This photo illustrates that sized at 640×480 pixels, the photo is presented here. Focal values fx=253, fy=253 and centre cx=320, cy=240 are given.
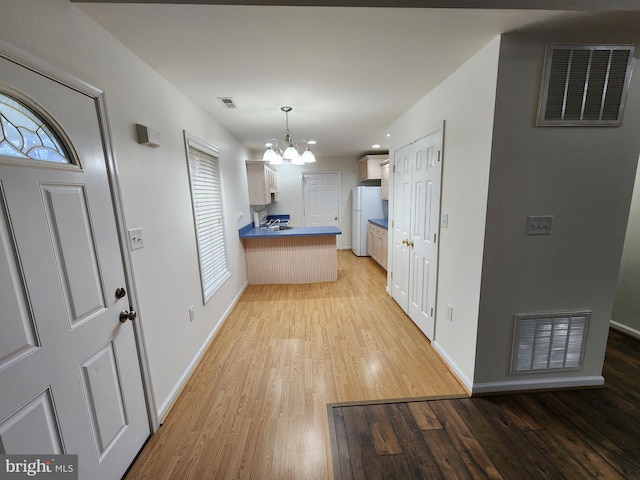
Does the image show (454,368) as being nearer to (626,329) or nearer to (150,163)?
(626,329)

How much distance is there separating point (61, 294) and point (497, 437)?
2.39m

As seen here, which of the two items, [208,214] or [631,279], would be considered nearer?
[631,279]

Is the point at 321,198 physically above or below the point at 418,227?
above

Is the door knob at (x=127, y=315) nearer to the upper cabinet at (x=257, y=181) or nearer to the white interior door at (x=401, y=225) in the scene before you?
the white interior door at (x=401, y=225)

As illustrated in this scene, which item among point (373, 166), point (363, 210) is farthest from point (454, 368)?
point (373, 166)

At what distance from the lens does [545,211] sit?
1.66 meters

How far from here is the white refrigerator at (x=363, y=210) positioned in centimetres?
561

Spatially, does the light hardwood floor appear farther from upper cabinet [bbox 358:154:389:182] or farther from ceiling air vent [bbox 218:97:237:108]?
upper cabinet [bbox 358:154:389:182]

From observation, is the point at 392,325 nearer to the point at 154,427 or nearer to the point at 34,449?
the point at 154,427

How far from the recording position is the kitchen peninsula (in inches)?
162

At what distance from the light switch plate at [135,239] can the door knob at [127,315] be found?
353 millimetres

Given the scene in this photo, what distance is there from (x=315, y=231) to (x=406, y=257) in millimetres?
1601

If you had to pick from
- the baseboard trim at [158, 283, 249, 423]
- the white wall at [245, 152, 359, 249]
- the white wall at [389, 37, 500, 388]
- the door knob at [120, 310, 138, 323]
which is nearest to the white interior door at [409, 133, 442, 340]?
the white wall at [389, 37, 500, 388]

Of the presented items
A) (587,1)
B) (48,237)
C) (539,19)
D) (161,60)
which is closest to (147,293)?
(48,237)
